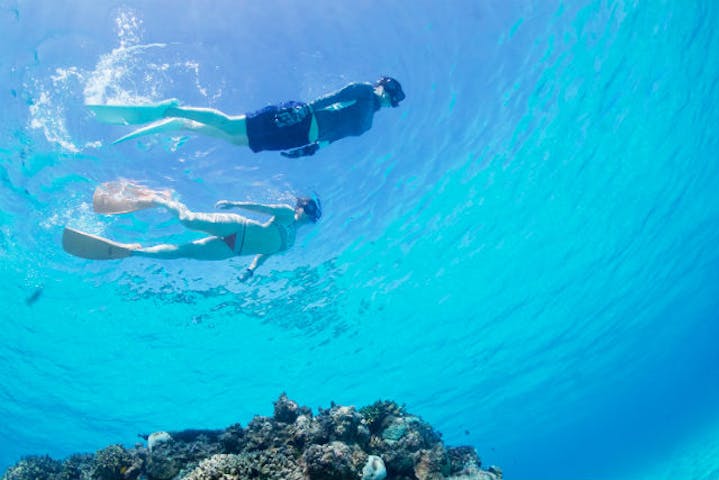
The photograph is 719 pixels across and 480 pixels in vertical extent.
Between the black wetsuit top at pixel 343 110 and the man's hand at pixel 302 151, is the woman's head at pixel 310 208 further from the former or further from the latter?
the black wetsuit top at pixel 343 110

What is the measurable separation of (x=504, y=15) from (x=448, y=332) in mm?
A: 19569

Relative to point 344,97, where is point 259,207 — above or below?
below

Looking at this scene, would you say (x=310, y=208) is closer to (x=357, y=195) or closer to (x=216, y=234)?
(x=216, y=234)

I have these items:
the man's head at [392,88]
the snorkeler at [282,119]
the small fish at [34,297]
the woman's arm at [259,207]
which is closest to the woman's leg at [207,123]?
the snorkeler at [282,119]

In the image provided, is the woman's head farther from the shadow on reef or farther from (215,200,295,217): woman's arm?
the shadow on reef

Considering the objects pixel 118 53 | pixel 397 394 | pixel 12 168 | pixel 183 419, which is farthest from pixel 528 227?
pixel 183 419

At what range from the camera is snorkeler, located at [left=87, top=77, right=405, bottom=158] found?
265 inches

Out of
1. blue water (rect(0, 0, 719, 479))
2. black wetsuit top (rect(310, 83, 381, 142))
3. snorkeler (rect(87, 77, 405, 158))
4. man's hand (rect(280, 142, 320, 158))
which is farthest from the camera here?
blue water (rect(0, 0, 719, 479))

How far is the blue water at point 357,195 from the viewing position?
378 inches

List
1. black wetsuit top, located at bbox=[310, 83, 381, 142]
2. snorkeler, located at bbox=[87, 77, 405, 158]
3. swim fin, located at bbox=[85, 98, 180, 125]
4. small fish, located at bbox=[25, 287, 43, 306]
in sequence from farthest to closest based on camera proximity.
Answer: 1. small fish, located at bbox=[25, 287, 43, 306]
2. black wetsuit top, located at bbox=[310, 83, 381, 142]
3. snorkeler, located at bbox=[87, 77, 405, 158]
4. swim fin, located at bbox=[85, 98, 180, 125]

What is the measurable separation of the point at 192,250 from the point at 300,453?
4658 millimetres

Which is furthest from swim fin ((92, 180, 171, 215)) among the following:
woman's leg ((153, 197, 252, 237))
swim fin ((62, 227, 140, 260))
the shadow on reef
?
the shadow on reef

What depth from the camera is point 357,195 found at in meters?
13.8

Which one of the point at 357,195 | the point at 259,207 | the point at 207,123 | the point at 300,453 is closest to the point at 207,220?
the point at 259,207
